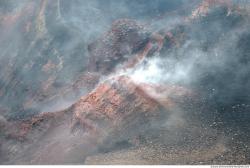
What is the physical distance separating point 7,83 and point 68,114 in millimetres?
5671

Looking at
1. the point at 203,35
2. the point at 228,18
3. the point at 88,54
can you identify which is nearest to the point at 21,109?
the point at 88,54

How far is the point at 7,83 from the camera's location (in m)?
19.1

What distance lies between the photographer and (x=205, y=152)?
12281mm

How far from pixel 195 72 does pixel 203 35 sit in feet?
8.45

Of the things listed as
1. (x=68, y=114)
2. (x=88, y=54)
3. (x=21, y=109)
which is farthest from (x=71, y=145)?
(x=88, y=54)

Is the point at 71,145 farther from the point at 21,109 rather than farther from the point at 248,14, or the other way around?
the point at 248,14

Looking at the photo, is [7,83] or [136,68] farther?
[7,83]

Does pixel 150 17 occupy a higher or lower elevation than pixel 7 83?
higher

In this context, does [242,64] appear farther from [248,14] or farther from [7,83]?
[7,83]

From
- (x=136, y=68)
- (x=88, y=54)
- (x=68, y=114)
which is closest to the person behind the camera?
(x=68, y=114)

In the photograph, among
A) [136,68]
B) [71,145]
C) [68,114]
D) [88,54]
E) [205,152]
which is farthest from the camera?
[88,54]

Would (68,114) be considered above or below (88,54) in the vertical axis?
below

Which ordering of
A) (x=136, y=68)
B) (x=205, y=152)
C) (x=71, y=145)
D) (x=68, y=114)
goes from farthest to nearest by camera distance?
(x=136, y=68) < (x=68, y=114) < (x=71, y=145) < (x=205, y=152)

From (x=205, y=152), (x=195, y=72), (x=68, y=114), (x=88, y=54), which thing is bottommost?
(x=205, y=152)
